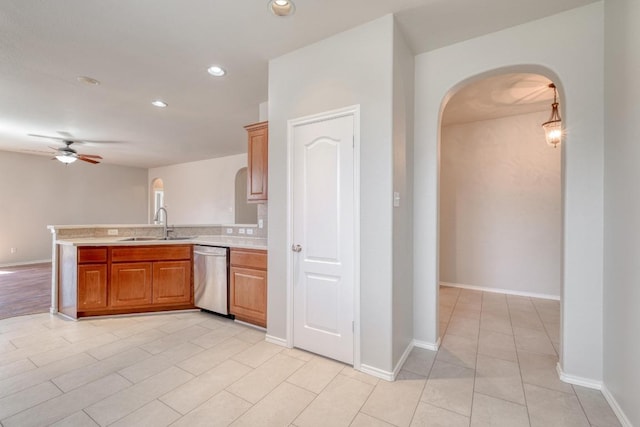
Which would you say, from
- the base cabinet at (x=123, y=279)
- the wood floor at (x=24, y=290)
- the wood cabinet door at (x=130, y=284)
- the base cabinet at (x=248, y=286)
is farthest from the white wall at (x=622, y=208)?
the wood floor at (x=24, y=290)

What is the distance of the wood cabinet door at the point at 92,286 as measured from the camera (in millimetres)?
3271

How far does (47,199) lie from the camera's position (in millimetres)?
7258

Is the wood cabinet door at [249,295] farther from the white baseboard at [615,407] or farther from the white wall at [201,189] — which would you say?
the white wall at [201,189]

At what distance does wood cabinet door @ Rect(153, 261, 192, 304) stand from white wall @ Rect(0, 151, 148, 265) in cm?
623

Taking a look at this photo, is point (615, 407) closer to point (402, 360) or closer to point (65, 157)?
point (402, 360)

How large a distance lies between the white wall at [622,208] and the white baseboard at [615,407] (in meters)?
0.02

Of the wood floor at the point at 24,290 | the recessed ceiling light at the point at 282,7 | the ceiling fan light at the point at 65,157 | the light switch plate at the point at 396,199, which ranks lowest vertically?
the wood floor at the point at 24,290

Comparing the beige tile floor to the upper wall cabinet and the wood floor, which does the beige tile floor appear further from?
the upper wall cabinet

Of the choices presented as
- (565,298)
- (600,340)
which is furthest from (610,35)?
(600,340)

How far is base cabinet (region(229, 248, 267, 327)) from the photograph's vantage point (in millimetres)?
2965

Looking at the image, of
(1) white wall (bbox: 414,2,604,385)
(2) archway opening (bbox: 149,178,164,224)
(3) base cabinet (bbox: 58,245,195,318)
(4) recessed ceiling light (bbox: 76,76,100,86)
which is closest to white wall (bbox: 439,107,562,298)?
(1) white wall (bbox: 414,2,604,385)

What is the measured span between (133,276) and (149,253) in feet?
1.06

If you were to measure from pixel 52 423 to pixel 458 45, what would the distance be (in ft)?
13.3

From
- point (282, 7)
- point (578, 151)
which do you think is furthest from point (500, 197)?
point (282, 7)
